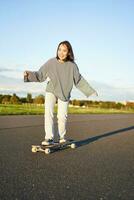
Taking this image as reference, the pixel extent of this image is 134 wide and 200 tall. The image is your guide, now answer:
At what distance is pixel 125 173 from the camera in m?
5.72

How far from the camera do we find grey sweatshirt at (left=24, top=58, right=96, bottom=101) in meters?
8.26

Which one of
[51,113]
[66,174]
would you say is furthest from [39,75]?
[66,174]

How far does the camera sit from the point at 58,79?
27.2 feet

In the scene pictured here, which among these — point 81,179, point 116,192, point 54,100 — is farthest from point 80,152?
point 116,192

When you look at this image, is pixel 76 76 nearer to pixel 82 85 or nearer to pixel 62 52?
pixel 82 85

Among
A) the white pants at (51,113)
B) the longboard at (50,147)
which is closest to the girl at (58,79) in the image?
the white pants at (51,113)

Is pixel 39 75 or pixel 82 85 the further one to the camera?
pixel 82 85

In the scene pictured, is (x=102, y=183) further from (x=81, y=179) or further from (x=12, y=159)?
(x=12, y=159)

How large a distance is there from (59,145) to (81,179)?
3.07 metres

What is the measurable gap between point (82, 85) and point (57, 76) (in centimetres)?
85

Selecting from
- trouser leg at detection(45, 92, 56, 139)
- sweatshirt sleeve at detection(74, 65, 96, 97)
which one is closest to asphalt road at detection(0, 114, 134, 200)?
trouser leg at detection(45, 92, 56, 139)

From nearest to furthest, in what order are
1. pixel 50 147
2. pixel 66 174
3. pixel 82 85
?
1. pixel 66 174
2. pixel 50 147
3. pixel 82 85

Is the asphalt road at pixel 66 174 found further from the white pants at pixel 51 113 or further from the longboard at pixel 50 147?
the white pants at pixel 51 113

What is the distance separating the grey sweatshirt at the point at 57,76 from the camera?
826cm
